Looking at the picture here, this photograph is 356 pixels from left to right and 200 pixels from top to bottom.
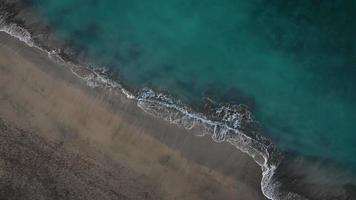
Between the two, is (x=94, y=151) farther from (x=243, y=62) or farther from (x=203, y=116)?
(x=243, y=62)

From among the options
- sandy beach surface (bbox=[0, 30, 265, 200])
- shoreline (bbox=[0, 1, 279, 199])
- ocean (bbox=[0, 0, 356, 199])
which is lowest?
sandy beach surface (bbox=[0, 30, 265, 200])

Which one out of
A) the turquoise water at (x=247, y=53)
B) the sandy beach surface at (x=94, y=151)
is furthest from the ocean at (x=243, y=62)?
the sandy beach surface at (x=94, y=151)

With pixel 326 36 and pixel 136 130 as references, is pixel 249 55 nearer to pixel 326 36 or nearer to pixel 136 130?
pixel 326 36

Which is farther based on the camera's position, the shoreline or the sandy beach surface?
the shoreline

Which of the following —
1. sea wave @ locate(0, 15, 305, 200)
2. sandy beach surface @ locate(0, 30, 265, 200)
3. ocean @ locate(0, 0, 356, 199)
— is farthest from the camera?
ocean @ locate(0, 0, 356, 199)

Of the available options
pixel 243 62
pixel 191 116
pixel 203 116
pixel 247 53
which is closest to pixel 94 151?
pixel 191 116

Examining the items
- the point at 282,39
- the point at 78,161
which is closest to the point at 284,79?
the point at 282,39

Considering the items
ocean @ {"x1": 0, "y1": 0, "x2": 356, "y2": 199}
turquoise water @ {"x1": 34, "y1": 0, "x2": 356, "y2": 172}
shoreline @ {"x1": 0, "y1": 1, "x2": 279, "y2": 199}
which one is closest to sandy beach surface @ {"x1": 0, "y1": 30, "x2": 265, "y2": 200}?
shoreline @ {"x1": 0, "y1": 1, "x2": 279, "y2": 199}

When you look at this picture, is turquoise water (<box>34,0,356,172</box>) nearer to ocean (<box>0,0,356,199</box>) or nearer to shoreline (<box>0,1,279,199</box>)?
ocean (<box>0,0,356,199</box>)
